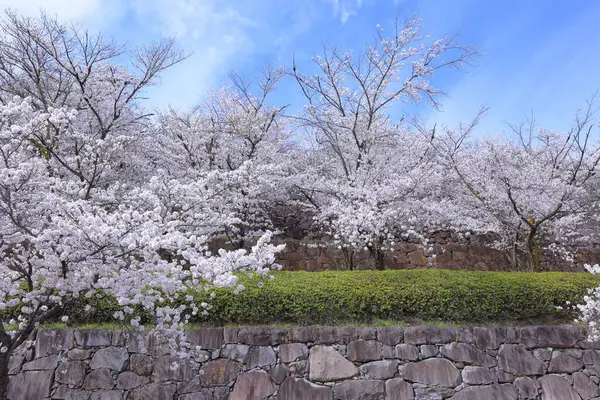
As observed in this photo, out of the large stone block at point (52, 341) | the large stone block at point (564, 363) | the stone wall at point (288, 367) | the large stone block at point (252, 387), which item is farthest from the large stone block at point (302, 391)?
the large stone block at point (564, 363)

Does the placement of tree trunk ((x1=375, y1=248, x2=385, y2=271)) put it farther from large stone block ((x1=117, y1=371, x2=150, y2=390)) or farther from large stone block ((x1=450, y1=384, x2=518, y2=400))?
large stone block ((x1=117, y1=371, x2=150, y2=390))

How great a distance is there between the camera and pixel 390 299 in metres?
5.72

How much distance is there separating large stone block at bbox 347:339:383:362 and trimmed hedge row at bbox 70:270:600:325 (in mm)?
359

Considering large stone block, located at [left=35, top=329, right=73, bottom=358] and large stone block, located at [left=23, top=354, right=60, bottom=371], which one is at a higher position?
large stone block, located at [left=35, top=329, right=73, bottom=358]

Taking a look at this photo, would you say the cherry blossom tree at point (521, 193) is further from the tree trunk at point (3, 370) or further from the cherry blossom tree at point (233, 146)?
the tree trunk at point (3, 370)

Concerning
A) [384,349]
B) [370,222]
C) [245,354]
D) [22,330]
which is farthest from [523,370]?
[22,330]

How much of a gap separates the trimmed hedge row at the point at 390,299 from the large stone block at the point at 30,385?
0.74 m

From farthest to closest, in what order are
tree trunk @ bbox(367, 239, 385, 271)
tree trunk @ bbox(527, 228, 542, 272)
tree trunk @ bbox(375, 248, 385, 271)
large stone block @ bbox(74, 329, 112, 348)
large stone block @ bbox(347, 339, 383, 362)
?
1. tree trunk @ bbox(375, 248, 385, 271)
2. tree trunk @ bbox(367, 239, 385, 271)
3. tree trunk @ bbox(527, 228, 542, 272)
4. large stone block @ bbox(347, 339, 383, 362)
5. large stone block @ bbox(74, 329, 112, 348)

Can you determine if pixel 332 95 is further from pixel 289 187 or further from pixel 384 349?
pixel 384 349

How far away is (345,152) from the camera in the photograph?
10.0m

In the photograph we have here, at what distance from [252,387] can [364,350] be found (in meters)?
1.44

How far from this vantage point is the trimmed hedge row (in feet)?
17.9

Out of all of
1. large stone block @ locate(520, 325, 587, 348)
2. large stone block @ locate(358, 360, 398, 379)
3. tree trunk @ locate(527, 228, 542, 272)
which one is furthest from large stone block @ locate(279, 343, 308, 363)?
tree trunk @ locate(527, 228, 542, 272)

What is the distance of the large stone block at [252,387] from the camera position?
16.6ft
